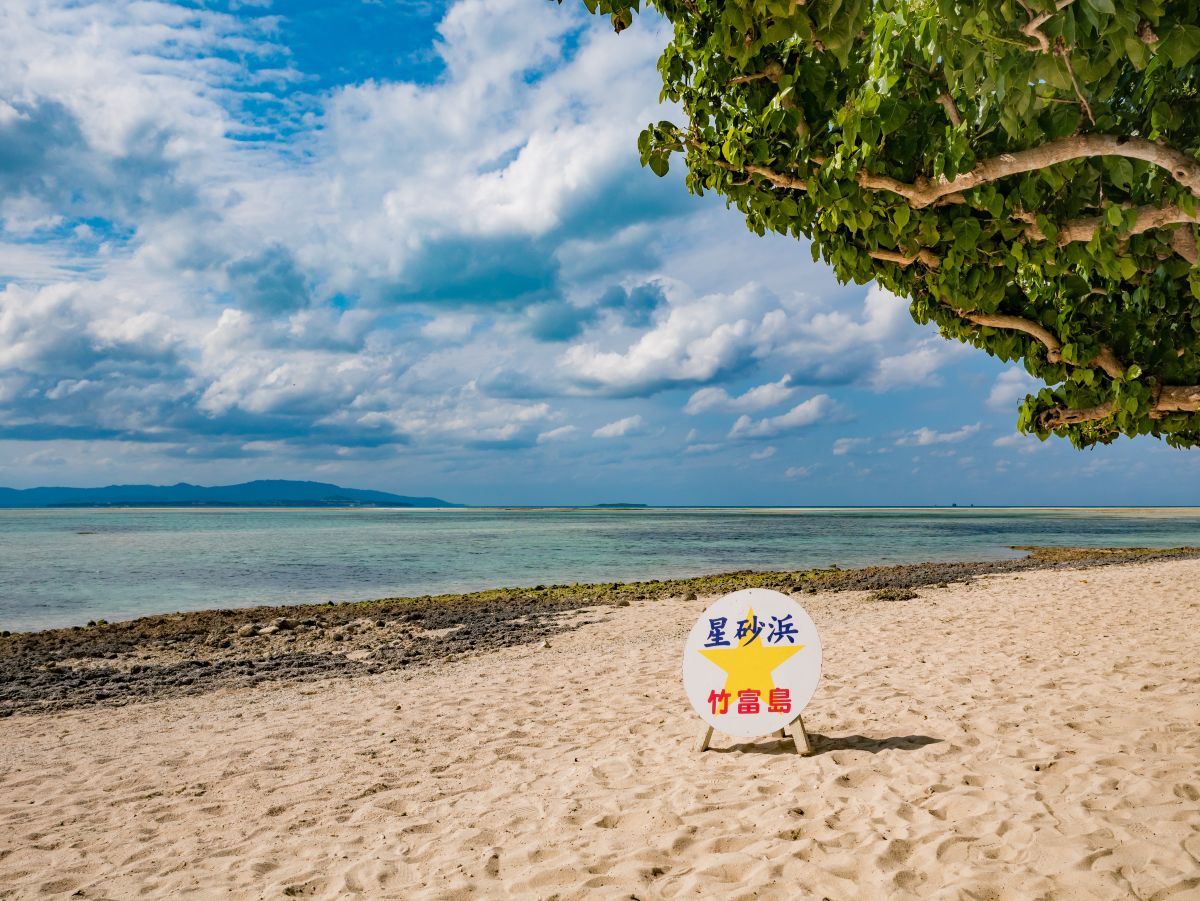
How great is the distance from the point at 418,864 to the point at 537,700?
444cm

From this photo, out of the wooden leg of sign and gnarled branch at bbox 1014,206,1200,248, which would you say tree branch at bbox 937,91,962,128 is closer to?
gnarled branch at bbox 1014,206,1200,248

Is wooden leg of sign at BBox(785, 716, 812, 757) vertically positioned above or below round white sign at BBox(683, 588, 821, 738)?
below

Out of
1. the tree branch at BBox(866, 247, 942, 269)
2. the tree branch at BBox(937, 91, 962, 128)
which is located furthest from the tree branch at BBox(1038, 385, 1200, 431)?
the tree branch at BBox(937, 91, 962, 128)

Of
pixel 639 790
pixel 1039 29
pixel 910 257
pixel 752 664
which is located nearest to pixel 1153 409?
pixel 910 257

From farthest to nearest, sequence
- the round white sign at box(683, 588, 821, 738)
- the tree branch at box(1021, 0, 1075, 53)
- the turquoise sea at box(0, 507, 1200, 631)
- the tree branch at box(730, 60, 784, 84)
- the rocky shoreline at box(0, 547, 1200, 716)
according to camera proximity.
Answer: the turquoise sea at box(0, 507, 1200, 631)
the rocky shoreline at box(0, 547, 1200, 716)
the round white sign at box(683, 588, 821, 738)
the tree branch at box(730, 60, 784, 84)
the tree branch at box(1021, 0, 1075, 53)

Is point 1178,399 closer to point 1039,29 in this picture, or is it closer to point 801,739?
point 801,739

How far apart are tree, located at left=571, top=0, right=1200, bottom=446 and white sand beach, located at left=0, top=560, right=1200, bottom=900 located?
2961mm

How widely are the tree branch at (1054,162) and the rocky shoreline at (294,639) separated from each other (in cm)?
1154

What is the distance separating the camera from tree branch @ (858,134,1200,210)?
3758 millimetres

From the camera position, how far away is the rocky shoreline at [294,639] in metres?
12.7

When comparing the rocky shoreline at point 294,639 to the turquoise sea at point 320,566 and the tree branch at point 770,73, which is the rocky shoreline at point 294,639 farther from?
the tree branch at point 770,73

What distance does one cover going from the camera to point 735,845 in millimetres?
4699

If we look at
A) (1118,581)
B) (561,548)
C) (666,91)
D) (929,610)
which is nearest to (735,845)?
(666,91)

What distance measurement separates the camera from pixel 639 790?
578cm
